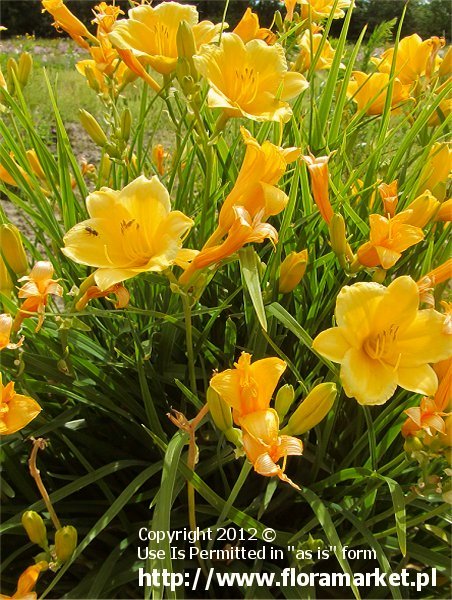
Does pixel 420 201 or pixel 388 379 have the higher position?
pixel 420 201

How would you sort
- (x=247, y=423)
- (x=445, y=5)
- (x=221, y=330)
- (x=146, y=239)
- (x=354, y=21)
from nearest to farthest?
(x=247, y=423)
(x=146, y=239)
(x=221, y=330)
(x=445, y=5)
(x=354, y=21)

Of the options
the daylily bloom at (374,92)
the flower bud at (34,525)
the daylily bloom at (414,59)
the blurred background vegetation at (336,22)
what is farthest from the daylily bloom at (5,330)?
the blurred background vegetation at (336,22)

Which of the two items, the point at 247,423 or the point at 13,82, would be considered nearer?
the point at 247,423

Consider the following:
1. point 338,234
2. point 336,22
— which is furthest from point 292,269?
point 336,22

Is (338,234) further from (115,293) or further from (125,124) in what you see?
(125,124)

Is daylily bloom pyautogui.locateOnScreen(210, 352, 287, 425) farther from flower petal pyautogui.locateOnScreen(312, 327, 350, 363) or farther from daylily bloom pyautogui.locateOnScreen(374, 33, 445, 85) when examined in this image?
daylily bloom pyautogui.locateOnScreen(374, 33, 445, 85)

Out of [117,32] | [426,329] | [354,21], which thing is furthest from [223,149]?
[354,21]

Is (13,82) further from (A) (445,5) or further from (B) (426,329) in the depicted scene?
(A) (445,5)

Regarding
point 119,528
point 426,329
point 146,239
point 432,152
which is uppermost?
point 432,152

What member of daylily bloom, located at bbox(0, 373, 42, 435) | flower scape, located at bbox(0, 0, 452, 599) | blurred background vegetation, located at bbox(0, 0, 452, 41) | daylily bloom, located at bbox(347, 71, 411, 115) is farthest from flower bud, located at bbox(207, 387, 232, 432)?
blurred background vegetation, located at bbox(0, 0, 452, 41)
